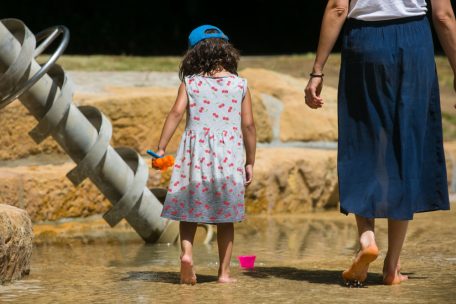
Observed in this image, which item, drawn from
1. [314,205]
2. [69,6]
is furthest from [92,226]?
[69,6]

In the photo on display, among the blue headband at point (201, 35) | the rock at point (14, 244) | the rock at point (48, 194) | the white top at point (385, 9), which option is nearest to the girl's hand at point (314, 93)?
the white top at point (385, 9)

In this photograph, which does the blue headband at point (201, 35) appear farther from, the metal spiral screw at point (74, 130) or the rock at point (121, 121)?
the rock at point (121, 121)

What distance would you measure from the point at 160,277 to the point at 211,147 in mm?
569

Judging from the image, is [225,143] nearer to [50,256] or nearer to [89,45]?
[50,256]

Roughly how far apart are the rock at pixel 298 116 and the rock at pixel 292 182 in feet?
0.78

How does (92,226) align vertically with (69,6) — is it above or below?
above

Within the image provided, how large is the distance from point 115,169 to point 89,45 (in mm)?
7221

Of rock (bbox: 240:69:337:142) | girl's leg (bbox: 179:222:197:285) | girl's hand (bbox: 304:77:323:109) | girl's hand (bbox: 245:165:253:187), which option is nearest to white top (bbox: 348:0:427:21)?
girl's hand (bbox: 304:77:323:109)

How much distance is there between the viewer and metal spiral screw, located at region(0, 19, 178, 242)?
4969 mm

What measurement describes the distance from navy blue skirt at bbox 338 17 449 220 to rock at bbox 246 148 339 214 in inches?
87.9

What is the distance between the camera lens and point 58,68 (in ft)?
17.3

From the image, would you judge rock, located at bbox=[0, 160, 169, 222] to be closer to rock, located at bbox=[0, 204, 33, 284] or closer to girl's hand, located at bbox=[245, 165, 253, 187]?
rock, located at bbox=[0, 204, 33, 284]

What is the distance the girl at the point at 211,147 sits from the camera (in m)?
4.27

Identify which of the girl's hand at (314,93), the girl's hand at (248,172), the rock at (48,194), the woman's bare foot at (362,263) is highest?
the girl's hand at (314,93)
